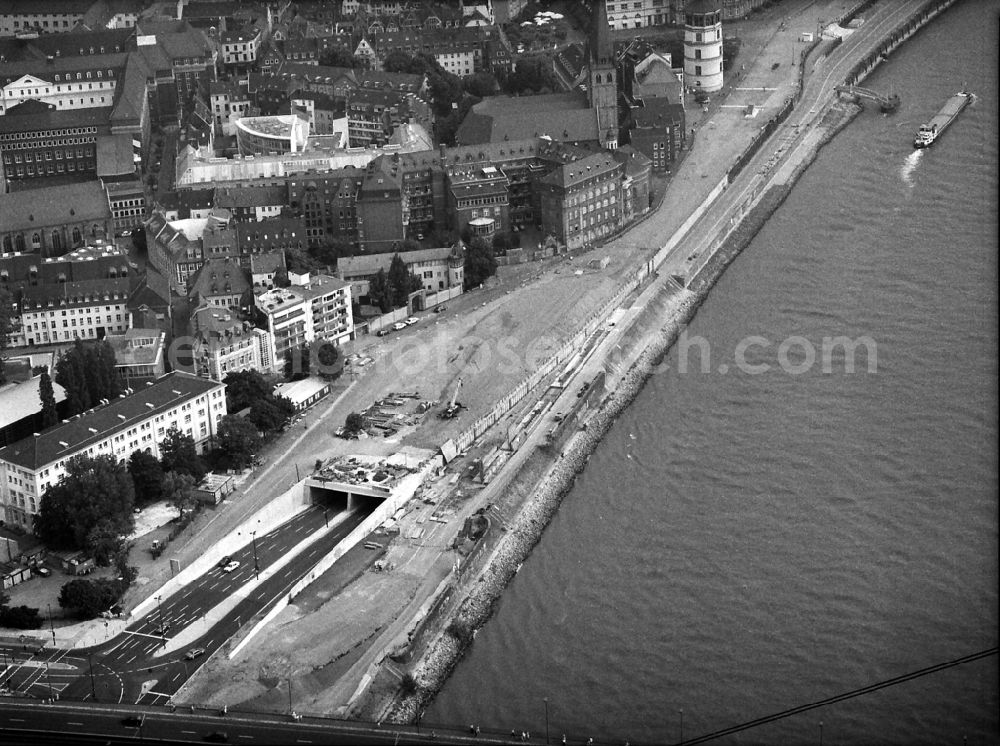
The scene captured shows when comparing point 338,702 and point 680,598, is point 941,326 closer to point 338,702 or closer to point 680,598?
point 680,598

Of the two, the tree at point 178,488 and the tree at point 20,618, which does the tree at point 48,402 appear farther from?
the tree at point 20,618

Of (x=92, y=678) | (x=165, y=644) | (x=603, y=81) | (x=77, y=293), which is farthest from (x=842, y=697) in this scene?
(x=603, y=81)

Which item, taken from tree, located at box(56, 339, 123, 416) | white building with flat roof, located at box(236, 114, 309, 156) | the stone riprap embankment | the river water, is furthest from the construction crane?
white building with flat roof, located at box(236, 114, 309, 156)

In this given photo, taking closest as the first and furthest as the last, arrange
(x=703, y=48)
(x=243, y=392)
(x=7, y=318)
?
(x=243, y=392)
(x=7, y=318)
(x=703, y=48)

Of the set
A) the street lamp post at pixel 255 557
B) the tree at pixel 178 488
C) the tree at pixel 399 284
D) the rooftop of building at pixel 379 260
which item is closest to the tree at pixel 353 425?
the tree at pixel 178 488

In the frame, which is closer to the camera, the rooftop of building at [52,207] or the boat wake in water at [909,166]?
the rooftop of building at [52,207]

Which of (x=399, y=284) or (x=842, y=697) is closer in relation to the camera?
(x=842, y=697)

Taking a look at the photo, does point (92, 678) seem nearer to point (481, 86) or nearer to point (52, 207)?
point (52, 207)

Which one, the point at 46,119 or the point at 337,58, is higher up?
the point at 337,58

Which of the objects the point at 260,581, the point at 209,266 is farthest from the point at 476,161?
the point at 260,581
